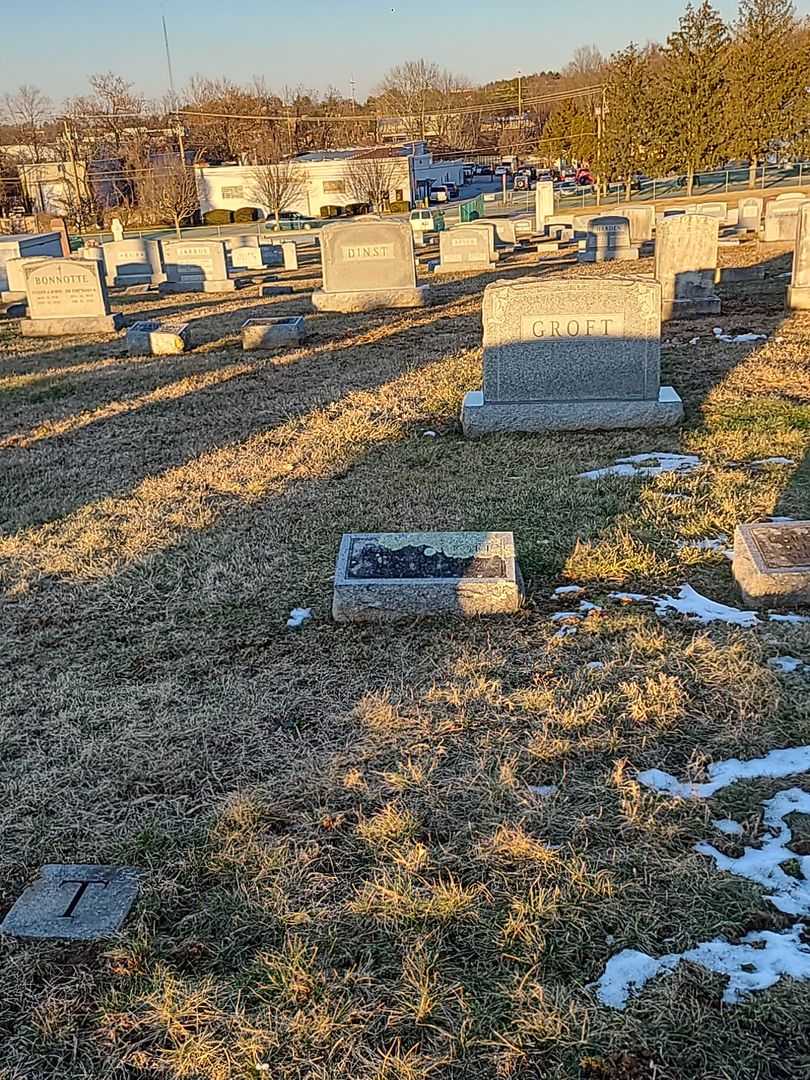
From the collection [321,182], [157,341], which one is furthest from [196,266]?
[321,182]

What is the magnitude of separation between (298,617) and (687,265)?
981cm

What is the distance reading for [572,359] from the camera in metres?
7.29

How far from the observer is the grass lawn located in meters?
2.10

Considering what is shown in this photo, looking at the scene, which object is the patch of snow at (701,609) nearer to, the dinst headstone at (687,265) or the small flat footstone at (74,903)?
the small flat footstone at (74,903)

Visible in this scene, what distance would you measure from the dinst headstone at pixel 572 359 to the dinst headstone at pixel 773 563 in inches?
117

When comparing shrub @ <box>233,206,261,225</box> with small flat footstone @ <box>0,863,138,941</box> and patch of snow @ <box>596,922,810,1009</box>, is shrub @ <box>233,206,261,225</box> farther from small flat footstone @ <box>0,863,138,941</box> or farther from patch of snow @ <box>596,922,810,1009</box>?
patch of snow @ <box>596,922,810,1009</box>

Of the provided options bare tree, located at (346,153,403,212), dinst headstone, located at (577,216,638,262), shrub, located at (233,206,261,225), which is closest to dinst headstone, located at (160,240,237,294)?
dinst headstone, located at (577,216,638,262)

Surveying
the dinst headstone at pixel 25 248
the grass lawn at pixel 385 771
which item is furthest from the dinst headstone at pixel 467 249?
the grass lawn at pixel 385 771

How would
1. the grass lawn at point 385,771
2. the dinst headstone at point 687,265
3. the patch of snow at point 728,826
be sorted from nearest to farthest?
the grass lawn at point 385,771 → the patch of snow at point 728,826 → the dinst headstone at point 687,265

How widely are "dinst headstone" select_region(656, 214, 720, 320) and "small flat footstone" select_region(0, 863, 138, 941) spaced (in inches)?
437

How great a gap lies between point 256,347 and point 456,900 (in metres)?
11.0

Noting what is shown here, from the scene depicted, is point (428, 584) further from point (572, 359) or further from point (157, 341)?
point (157, 341)

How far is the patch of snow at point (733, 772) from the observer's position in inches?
114

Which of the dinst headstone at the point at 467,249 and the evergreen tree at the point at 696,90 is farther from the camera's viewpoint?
the evergreen tree at the point at 696,90
